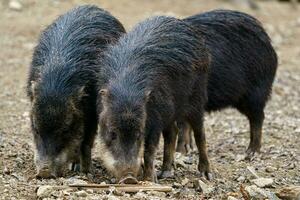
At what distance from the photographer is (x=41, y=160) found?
24.0ft

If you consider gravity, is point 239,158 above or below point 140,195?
above

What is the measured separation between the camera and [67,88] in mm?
7414

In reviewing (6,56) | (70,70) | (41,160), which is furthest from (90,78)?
(6,56)

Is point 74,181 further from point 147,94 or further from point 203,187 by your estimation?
point 203,187

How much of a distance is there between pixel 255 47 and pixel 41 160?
127 inches

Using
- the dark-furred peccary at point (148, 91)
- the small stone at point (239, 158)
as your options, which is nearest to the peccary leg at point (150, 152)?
the dark-furred peccary at point (148, 91)

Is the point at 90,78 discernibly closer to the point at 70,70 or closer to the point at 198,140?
the point at 70,70

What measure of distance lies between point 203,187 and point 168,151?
→ 3.13ft

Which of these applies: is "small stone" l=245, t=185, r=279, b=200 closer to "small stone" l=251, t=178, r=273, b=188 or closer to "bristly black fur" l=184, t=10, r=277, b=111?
"small stone" l=251, t=178, r=273, b=188

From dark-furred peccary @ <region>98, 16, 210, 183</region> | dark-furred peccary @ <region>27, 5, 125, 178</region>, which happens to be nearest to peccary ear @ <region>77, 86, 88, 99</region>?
dark-furred peccary @ <region>27, 5, 125, 178</region>

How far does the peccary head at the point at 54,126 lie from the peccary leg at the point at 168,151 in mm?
1067

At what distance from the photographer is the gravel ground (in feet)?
23.2

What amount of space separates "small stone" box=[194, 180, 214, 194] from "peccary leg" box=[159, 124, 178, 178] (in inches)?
24.1

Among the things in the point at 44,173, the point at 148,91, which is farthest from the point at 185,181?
the point at 44,173
